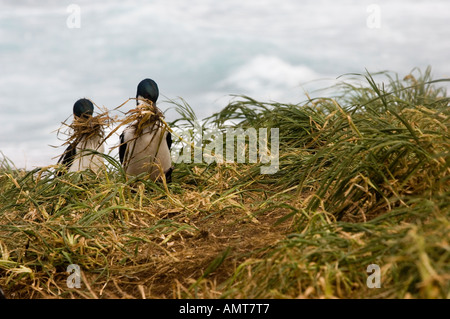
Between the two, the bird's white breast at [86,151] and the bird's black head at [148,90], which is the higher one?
the bird's black head at [148,90]

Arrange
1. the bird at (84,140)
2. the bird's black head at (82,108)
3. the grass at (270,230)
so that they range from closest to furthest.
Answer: the grass at (270,230) < the bird at (84,140) < the bird's black head at (82,108)

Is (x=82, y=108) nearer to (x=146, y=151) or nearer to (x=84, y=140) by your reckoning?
(x=84, y=140)

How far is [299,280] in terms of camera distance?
207 centimetres

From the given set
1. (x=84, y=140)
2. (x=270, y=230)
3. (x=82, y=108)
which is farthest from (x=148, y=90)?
(x=270, y=230)

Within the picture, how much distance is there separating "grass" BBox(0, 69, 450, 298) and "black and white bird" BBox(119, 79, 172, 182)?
175mm

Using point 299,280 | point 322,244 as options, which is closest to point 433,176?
point 322,244

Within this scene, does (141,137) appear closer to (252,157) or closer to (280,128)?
(252,157)

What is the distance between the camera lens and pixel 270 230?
3002 millimetres

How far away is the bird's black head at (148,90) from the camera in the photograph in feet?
14.4

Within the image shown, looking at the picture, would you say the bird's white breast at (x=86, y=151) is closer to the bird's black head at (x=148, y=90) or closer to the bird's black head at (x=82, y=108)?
the bird's black head at (x=82, y=108)

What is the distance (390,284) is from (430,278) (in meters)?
0.40

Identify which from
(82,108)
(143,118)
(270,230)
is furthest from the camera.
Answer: (82,108)

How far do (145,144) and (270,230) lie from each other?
1.63 meters

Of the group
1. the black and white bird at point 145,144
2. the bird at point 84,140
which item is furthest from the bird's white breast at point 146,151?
the bird at point 84,140
